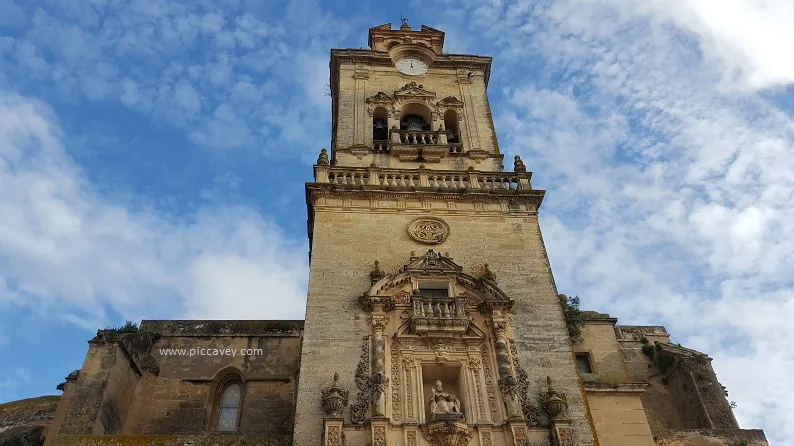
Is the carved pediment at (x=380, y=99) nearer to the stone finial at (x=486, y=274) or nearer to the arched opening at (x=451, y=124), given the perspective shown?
the arched opening at (x=451, y=124)

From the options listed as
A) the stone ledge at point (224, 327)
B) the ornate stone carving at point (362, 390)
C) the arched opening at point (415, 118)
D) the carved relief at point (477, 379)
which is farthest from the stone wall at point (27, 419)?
the arched opening at point (415, 118)

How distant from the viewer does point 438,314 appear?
16.6 meters

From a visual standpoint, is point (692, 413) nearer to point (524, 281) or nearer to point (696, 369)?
point (696, 369)

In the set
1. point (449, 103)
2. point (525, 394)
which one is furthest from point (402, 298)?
point (449, 103)

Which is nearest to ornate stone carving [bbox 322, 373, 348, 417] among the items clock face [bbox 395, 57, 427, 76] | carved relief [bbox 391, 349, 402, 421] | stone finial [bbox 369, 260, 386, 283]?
carved relief [bbox 391, 349, 402, 421]

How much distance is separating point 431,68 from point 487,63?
7.79ft

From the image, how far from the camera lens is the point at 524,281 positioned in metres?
18.0

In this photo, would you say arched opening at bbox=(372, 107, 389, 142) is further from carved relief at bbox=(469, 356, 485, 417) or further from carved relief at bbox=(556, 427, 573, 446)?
carved relief at bbox=(556, 427, 573, 446)

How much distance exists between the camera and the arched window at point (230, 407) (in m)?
19.2

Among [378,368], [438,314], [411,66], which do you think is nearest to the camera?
[378,368]

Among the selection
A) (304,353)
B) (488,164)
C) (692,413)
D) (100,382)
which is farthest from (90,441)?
(692,413)

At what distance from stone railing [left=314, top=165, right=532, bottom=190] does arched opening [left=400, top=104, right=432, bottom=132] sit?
4.27m

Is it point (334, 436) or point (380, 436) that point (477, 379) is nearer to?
point (380, 436)

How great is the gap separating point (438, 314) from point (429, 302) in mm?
411
